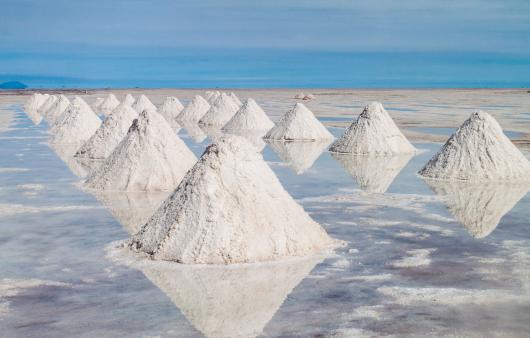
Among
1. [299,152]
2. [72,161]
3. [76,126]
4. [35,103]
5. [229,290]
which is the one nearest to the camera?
[229,290]

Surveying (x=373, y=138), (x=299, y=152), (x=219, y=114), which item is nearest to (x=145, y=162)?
(x=299, y=152)

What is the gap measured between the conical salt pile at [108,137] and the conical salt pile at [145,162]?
3.93 metres

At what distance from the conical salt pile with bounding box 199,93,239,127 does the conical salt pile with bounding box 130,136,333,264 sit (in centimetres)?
2061

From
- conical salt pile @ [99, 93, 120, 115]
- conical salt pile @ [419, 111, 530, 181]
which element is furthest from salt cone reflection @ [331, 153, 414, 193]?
conical salt pile @ [99, 93, 120, 115]

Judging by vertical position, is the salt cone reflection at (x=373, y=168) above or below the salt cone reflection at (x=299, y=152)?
above

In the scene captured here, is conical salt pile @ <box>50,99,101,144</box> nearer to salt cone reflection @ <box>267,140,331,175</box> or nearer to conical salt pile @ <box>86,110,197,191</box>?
salt cone reflection @ <box>267,140,331,175</box>

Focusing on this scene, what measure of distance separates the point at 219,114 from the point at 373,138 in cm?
1239

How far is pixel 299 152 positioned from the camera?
1809 cm

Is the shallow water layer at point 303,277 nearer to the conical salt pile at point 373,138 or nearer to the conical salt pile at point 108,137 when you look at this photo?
the conical salt pile at point 108,137

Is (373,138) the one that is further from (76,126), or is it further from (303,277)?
(303,277)

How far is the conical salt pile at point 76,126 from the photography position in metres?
20.3

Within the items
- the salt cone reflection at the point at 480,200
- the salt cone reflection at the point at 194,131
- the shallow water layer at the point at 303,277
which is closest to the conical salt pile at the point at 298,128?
the salt cone reflection at the point at 194,131

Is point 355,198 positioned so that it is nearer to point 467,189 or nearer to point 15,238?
point 467,189

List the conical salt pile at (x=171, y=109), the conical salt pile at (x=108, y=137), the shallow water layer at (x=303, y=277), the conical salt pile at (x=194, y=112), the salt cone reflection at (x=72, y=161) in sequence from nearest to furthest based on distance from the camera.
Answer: the shallow water layer at (x=303, y=277) < the salt cone reflection at (x=72, y=161) < the conical salt pile at (x=108, y=137) < the conical salt pile at (x=194, y=112) < the conical salt pile at (x=171, y=109)
